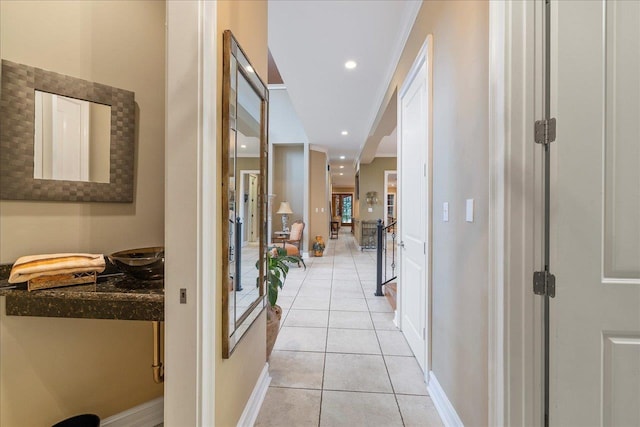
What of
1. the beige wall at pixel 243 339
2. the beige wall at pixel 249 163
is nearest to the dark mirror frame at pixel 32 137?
the beige wall at pixel 249 163

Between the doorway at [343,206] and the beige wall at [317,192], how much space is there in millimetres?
11516

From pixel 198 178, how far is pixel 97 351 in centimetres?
120

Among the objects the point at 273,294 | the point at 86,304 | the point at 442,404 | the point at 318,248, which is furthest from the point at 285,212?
the point at 86,304

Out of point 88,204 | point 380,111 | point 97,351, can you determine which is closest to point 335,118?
point 380,111

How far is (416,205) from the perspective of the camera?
7.73 ft

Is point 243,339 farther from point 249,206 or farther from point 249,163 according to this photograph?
point 249,163

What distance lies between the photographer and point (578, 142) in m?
1.05

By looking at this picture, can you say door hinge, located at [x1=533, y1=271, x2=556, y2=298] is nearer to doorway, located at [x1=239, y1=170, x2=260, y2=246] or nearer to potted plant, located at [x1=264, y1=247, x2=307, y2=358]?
doorway, located at [x1=239, y1=170, x2=260, y2=246]

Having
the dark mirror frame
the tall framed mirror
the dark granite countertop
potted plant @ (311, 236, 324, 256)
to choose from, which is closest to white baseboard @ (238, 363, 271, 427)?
the tall framed mirror

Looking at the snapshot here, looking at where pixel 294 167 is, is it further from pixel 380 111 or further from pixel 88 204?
pixel 88 204

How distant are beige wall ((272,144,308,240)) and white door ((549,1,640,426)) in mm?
7039

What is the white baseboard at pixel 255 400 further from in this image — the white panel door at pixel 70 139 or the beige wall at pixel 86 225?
the white panel door at pixel 70 139

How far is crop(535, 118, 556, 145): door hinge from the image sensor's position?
3.52 ft

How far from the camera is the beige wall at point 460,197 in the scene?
129 cm
